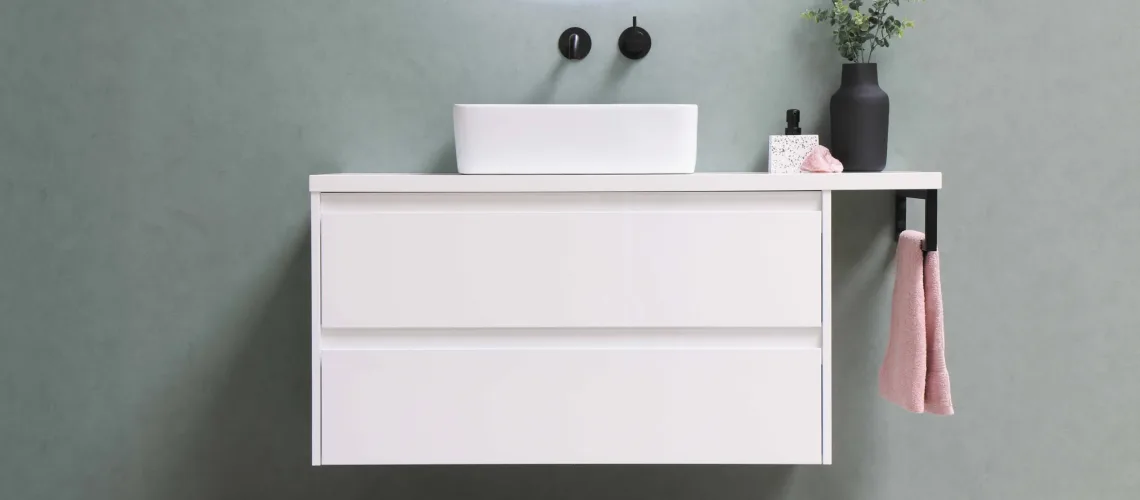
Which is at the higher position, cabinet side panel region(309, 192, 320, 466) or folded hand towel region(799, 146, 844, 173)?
folded hand towel region(799, 146, 844, 173)

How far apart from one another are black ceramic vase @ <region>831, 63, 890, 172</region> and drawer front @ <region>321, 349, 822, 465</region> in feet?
1.45

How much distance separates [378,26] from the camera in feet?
5.77

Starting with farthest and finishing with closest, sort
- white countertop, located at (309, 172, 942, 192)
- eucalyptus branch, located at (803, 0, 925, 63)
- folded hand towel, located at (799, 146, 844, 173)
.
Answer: eucalyptus branch, located at (803, 0, 925, 63) < folded hand towel, located at (799, 146, 844, 173) < white countertop, located at (309, 172, 942, 192)

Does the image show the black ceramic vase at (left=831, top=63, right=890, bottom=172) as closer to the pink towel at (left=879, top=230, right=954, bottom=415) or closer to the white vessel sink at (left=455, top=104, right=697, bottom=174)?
the pink towel at (left=879, top=230, right=954, bottom=415)

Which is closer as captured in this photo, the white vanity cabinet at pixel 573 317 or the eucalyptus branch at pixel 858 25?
the white vanity cabinet at pixel 573 317

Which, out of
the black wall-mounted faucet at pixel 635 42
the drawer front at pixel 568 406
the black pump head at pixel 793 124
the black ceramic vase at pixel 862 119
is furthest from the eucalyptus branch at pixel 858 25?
the drawer front at pixel 568 406

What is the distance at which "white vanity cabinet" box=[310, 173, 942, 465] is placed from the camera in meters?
1.43

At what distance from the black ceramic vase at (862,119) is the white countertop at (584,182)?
0.80 ft

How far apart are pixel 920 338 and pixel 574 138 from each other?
706 millimetres

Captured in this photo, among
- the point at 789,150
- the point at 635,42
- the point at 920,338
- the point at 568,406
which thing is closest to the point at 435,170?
the point at 635,42

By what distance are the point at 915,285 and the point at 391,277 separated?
3.03ft

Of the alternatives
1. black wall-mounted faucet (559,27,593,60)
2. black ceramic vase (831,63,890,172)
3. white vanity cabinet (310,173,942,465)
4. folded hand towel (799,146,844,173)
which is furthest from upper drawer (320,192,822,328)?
black wall-mounted faucet (559,27,593,60)

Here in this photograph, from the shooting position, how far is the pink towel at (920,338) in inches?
58.8

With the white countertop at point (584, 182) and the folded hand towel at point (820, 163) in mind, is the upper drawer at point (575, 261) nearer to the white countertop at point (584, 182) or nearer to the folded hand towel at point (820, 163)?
the white countertop at point (584, 182)
